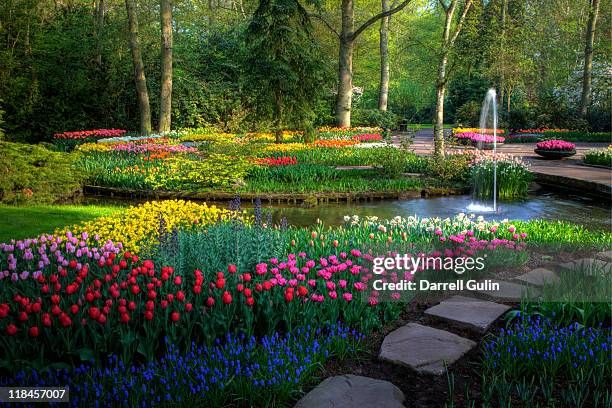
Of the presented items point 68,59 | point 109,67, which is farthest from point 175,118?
point 68,59

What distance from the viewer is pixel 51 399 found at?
2777 millimetres

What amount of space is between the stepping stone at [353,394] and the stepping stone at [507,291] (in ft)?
6.30

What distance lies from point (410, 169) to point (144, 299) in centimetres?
1165

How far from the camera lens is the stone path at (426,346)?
9.60 ft

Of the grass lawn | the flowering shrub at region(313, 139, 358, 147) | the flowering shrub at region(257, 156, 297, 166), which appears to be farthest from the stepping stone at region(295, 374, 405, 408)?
the flowering shrub at region(313, 139, 358, 147)

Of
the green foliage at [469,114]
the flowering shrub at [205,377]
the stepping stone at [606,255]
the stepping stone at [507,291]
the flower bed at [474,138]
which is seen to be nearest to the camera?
the flowering shrub at [205,377]

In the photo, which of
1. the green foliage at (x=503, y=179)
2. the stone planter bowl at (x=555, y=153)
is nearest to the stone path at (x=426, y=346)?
the green foliage at (x=503, y=179)

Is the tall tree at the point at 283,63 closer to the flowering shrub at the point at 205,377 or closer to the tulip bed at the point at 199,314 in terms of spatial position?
the tulip bed at the point at 199,314

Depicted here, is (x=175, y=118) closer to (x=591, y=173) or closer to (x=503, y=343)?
(x=591, y=173)

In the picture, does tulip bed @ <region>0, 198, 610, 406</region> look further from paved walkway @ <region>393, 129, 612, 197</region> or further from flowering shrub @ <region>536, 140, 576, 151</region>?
flowering shrub @ <region>536, 140, 576, 151</region>

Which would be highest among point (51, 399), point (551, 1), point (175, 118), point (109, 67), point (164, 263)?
point (551, 1)

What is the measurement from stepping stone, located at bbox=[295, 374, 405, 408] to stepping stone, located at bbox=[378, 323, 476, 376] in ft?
1.20

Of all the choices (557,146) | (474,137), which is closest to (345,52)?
(474,137)

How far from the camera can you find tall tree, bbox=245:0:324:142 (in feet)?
52.5
